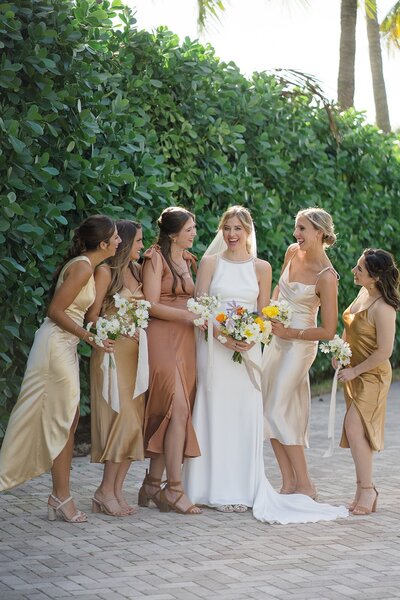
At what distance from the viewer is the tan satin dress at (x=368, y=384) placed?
27.6 feet

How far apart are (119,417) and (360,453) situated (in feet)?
5.77

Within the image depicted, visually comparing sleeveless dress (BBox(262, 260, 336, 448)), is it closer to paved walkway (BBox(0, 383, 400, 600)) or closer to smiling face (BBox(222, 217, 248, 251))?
smiling face (BBox(222, 217, 248, 251))

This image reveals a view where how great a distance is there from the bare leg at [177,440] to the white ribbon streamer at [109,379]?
1.59 ft

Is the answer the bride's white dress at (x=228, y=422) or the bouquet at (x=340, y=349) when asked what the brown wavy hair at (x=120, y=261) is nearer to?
the bride's white dress at (x=228, y=422)

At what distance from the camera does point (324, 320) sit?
8.50 meters

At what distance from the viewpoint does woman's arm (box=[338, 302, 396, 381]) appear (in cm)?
829

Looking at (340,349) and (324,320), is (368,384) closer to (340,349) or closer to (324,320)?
(340,349)

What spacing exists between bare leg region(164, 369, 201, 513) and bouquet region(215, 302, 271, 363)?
1.55ft

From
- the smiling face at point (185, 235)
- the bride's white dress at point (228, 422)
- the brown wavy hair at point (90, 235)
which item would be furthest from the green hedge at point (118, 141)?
the bride's white dress at point (228, 422)

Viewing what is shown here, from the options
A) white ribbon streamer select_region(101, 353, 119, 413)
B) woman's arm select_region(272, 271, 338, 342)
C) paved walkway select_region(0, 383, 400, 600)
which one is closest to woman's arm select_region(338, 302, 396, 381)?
woman's arm select_region(272, 271, 338, 342)

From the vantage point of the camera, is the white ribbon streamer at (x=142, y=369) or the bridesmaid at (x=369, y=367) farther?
the bridesmaid at (x=369, y=367)

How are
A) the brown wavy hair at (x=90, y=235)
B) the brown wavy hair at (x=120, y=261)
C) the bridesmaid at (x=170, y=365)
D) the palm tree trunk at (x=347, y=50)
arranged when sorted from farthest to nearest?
the palm tree trunk at (x=347, y=50) < the bridesmaid at (x=170, y=365) < the brown wavy hair at (x=120, y=261) < the brown wavy hair at (x=90, y=235)

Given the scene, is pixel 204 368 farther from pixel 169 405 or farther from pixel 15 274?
pixel 15 274

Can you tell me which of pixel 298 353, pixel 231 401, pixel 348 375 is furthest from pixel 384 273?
pixel 231 401
